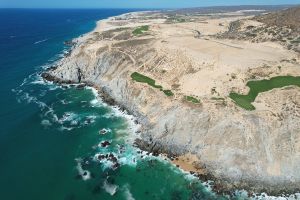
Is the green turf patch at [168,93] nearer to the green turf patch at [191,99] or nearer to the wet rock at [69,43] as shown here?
the green turf patch at [191,99]

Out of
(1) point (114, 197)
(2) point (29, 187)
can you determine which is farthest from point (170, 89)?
(2) point (29, 187)

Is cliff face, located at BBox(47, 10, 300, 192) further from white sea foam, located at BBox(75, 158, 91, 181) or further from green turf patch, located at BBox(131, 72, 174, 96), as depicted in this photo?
white sea foam, located at BBox(75, 158, 91, 181)

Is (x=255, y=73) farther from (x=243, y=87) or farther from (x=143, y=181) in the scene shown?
(x=143, y=181)

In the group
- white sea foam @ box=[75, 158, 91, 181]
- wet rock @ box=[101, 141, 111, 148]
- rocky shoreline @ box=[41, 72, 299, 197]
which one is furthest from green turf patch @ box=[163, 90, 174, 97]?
white sea foam @ box=[75, 158, 91, 181]

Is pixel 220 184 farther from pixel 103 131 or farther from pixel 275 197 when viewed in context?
pixel 103 131

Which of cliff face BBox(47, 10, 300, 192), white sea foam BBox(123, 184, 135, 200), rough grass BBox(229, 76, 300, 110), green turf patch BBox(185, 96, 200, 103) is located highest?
rough grass BBox(229, 76, 300, 110)

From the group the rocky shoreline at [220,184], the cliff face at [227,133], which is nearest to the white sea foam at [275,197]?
the rocky shoreline at [220,184]

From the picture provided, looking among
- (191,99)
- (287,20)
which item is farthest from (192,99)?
(287,20)
